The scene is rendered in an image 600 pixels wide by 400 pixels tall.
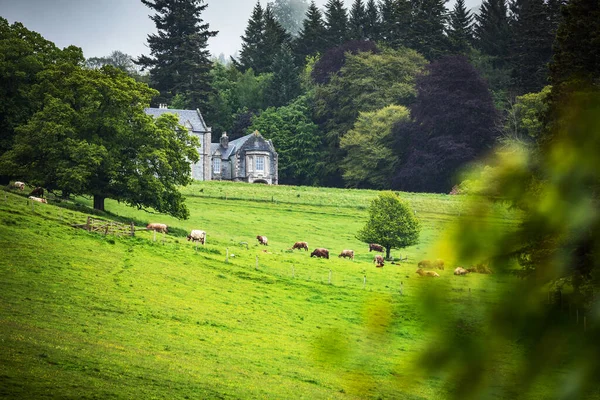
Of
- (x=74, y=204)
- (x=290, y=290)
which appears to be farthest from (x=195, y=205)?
(x=290, y=290)

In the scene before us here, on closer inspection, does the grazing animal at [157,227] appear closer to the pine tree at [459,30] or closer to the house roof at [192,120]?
the house roof at [192,120]

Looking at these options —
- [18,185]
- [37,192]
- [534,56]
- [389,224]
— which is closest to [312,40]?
[534,56]

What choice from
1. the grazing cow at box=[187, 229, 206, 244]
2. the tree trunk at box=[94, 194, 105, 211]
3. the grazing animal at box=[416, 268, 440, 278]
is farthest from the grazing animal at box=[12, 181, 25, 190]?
the grazing animal at box=[416, 268, 440, 278]

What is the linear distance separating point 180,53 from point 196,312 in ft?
253

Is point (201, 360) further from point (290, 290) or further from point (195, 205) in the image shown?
point (195, 205)

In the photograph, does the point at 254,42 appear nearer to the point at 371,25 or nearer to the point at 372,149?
the point at 371,25

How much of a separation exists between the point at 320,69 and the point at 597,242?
310 ft

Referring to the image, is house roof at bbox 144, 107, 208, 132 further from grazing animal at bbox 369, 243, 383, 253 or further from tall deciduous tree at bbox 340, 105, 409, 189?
grazing animal at bbox 369, 243, 383, 253

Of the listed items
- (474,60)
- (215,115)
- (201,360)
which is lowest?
(201,360)

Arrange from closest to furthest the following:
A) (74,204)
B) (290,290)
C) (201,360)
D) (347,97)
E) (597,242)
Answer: (597,242) → (201,360) → (290,290) → (74,204) → (347,97)

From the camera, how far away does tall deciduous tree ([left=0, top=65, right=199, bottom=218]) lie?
42906 mm

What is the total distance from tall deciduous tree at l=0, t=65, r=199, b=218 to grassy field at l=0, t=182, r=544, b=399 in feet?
6.83

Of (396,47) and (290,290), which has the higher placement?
(396,47)

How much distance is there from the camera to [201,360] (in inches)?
834
